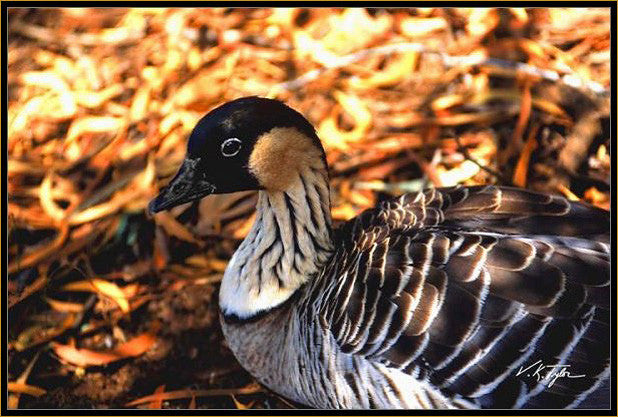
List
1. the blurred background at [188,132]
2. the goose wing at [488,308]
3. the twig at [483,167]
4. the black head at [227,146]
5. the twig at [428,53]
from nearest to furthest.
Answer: the goose wing at [488,308] → the black head at [227,146] → the blurred background at [188,132] → the twig at [483,167] → the twig at [428,53]

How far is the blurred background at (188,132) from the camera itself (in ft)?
11.4

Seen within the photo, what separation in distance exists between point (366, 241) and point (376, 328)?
0.38 m

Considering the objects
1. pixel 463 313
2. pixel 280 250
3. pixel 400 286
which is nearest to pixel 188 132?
pixel 280 250

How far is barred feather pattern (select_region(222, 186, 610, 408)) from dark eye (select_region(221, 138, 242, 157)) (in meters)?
0.57

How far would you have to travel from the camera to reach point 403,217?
301 centimetres

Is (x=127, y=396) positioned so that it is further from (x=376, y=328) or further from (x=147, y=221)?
(x=376, y=328)

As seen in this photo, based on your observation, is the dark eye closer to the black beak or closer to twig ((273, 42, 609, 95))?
the black beak

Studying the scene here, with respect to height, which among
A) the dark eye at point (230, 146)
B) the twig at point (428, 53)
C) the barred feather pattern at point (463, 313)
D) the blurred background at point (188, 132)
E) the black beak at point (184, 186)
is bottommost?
the blurred background at point (188, 132)

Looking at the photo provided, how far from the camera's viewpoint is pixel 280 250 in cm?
310

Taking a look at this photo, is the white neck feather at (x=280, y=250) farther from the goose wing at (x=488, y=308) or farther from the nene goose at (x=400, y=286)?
the goose wing at (x=488, y=308)

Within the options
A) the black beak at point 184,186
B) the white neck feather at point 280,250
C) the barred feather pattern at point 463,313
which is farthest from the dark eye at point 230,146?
the barred feather pattern at point 463,313

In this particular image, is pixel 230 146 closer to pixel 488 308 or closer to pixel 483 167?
pixel 488 308

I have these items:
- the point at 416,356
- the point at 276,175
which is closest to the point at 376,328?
the point at 416,356

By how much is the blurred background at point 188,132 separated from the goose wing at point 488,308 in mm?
763
